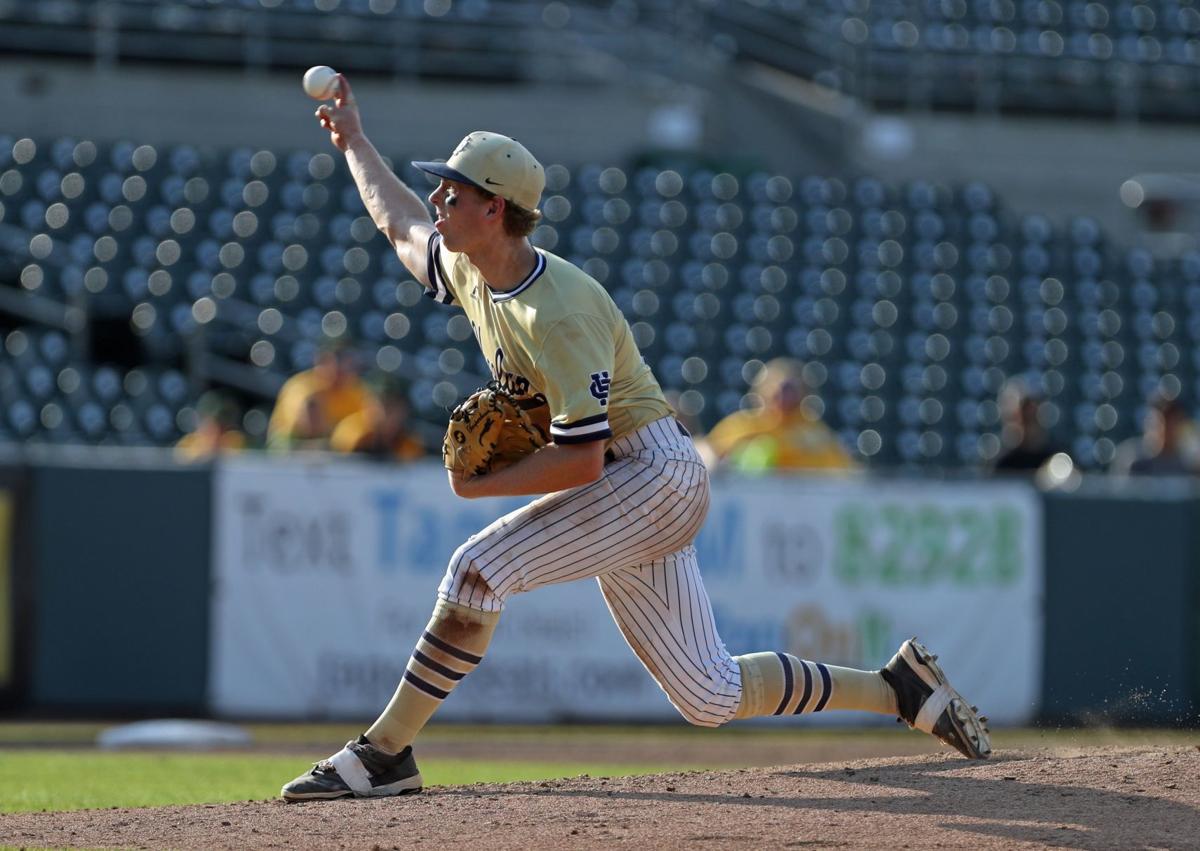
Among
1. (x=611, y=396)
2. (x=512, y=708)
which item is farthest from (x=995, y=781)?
(x=512, y=708)

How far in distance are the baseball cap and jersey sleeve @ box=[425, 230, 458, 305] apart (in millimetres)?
421

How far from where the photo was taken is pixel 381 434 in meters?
11.2

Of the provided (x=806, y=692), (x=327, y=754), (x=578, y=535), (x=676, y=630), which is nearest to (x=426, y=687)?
Result: (x=578, y=535)

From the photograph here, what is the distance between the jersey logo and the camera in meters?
4.89

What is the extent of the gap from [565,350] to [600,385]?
5.5 inches

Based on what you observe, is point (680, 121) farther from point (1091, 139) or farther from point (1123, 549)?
point (1123, 549)

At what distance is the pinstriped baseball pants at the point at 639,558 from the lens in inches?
202

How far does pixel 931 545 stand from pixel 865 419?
4.77 meters

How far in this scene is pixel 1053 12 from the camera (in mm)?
21594

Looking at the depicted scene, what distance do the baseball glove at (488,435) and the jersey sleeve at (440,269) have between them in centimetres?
48

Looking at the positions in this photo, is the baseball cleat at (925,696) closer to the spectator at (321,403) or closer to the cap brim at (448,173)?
the cap brim at (448,173)

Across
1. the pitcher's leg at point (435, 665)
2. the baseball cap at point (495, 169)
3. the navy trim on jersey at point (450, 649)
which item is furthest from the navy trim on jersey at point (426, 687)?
the baseball cap at point (495, 169)

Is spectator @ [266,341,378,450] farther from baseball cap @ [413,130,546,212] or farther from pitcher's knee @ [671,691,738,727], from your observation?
baseball cap @ [413,130,546,212]

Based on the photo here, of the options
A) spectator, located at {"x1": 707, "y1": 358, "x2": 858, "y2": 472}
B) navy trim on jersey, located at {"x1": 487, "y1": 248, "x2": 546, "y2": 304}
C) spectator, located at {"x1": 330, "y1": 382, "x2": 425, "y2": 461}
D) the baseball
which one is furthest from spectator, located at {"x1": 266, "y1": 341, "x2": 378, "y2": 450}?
navy trim on jersey, located at {"x1": 487, "y1": 248, "x2": 546, "y2": 304}
